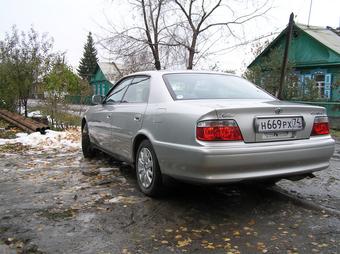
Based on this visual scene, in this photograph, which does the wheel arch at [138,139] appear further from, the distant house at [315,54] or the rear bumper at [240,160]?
the distant house at [315,54]

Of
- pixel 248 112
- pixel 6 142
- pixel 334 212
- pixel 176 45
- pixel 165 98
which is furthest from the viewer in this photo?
pixel 176 45

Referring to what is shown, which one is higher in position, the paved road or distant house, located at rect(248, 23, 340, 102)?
distant house, located at rect(248, 23, 340, 102)

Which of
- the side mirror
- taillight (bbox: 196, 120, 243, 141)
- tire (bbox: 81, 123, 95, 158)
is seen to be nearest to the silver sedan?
taillight (bbox: 196, 120, 243, 141)

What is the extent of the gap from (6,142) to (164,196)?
6245 mm

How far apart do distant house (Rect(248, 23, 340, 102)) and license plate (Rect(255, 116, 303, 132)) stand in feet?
65.5

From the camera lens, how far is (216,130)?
3750 millimetres

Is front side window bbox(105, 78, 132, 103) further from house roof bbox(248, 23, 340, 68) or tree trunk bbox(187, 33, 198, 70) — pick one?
house roof bbox(248, 23, 340, 68)

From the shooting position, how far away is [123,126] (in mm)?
5367

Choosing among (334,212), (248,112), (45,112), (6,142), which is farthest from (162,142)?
(45,112)

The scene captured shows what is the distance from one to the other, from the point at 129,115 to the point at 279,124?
2003 mm

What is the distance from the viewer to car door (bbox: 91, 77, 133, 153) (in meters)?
5.95

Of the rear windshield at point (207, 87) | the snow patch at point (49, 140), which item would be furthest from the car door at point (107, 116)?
the snow patch at point (49, 140)

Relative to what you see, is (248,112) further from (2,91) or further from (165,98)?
(2,91)

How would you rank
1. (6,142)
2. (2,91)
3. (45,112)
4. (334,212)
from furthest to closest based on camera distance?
(2,91) → (45,112) → (6,142) → (334,212)
